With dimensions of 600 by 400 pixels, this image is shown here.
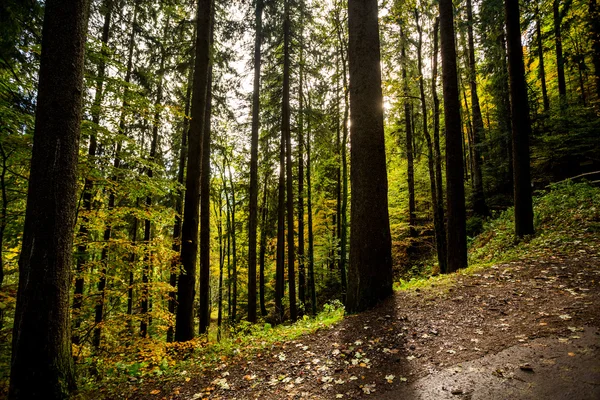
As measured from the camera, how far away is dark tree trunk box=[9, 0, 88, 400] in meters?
3.24

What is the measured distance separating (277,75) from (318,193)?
345 inches

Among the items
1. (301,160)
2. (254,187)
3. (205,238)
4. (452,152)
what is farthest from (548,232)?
(205,238)

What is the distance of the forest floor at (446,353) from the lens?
2.71 m

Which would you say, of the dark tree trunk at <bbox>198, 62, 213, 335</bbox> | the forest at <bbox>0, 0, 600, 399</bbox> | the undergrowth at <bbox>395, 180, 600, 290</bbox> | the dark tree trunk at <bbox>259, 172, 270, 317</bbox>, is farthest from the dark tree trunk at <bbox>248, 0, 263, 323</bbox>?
the undergrowth at <bbox>395, 180, 600, 290</bbox>

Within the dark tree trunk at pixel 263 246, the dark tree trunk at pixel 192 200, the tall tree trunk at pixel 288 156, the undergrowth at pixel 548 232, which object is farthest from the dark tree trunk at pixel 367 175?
the dark tree trunk at pixel 263 246

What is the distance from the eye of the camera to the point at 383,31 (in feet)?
43.3

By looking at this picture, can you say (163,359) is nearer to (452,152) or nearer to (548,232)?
→ (452,152)

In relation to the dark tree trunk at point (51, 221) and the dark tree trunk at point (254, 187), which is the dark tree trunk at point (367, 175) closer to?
the dark tree trunk at point (51, 221)

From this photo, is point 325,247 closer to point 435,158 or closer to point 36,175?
point 435,158

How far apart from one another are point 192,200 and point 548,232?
32.5 feet

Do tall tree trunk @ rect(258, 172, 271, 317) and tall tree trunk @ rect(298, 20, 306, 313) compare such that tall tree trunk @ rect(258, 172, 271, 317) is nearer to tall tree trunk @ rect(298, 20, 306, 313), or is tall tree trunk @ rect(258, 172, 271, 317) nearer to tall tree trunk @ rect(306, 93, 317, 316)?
tall tree trunk @ rect(298, 20, 306, 313)

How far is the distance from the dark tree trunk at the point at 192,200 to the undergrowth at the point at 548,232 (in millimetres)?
5010

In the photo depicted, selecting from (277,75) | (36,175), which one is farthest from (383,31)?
(36,175)

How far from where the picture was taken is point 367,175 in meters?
5.38
